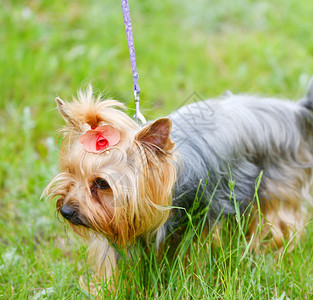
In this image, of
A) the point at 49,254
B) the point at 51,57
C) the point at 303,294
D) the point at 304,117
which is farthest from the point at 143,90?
the point at 303,294

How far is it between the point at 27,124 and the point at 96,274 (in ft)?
5.30

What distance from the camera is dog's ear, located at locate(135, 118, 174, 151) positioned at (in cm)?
200

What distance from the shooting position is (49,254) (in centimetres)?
281

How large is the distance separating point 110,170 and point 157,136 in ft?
0.83

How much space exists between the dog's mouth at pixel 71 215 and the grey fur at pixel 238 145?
470mm

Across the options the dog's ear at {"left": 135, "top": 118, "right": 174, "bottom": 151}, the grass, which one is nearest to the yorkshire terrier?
the dog's ear at {"left": 135, "top": 118, "right": 174, "bottom": 151}

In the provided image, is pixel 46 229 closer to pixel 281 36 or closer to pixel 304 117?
pixel 304 117

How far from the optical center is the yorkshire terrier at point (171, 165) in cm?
211

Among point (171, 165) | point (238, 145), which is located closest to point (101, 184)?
point (171, 165)

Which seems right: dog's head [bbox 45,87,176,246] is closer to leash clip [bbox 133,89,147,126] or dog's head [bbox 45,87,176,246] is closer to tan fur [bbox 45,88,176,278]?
tan fur [bbox 45,88,176,278]

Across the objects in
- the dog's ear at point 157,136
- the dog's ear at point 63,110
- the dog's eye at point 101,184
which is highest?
the dog's ear at point 63,110

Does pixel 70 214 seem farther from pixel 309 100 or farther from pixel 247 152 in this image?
pixel 309 100

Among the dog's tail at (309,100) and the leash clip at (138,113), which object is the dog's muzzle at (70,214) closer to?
the leash clip at (138,113)

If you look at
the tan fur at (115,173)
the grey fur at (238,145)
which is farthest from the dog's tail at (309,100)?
the tan fur at (115,173)
